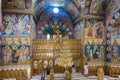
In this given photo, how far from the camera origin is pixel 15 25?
1138cm

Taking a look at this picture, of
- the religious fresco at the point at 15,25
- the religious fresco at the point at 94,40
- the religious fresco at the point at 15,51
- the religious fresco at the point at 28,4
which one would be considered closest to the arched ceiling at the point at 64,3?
the religious fresco at the point at 28,4

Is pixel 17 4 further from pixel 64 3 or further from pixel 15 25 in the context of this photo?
pixel 64 3

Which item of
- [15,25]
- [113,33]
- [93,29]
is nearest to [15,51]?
[15,25]

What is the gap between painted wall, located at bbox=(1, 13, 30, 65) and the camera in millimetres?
11203

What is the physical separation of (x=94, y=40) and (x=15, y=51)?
6.29 meters

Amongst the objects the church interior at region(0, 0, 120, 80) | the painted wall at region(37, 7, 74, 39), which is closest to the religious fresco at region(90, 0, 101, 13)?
the church interior at region(0, 0, 120, 80)

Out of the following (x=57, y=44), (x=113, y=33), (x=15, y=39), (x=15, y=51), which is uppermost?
(x=113, y=33)

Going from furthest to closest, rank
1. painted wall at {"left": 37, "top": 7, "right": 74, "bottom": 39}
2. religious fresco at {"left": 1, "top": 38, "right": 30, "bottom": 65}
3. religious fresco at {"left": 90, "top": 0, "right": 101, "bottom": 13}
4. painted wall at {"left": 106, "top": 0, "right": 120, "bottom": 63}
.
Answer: painted wall at {"left": 37, "top": 7, "right": 74, "bottom": 39}, religious fresco at {"left": 90, "top": 0, "right": 101, "bottom": 13}, painted wall at {"left": 106, "top": 0, "right": 120, "bottom": 63}, religious fresco at {"left": 1, "top": 38, "right": 30, "bottom": 65}

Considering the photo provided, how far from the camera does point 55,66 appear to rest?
42.4ft

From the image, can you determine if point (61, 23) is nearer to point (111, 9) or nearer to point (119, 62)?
point (111, 9)

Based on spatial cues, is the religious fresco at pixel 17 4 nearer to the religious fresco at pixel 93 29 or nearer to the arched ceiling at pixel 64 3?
the arched ceiling at pixel 64 3

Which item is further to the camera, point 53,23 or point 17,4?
point 53,23

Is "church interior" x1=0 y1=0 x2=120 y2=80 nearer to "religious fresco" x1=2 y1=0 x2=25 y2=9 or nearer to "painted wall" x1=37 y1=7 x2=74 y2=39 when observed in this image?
"religious fresco" x1=2 y1=0 x2=25 y2=9

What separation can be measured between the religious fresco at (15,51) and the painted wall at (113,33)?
6.42 metres
